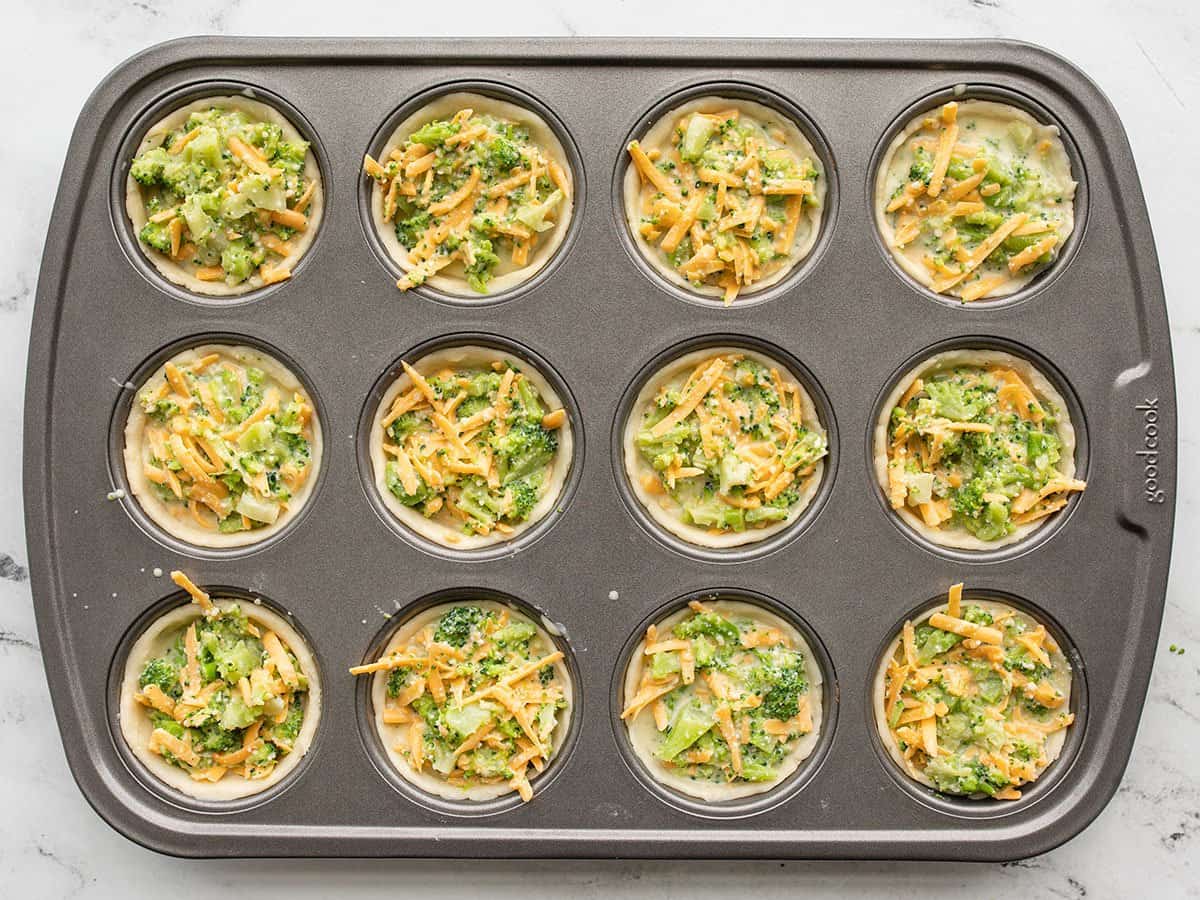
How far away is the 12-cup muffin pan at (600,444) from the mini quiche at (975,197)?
0.20 ft

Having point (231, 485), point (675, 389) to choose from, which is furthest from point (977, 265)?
point (231, 485)

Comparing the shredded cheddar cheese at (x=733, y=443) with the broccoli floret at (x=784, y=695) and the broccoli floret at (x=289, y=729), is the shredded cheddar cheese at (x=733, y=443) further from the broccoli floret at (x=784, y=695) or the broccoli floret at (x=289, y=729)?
the broccoli floret at (x=289, y=729)

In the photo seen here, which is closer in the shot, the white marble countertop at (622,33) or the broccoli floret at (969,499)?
the broccoli floret at (969,499)

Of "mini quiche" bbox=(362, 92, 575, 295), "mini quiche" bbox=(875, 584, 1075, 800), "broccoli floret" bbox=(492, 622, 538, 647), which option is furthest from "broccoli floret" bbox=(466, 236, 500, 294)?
"mini quiche" bbox=(875, 584, 1075, 800)

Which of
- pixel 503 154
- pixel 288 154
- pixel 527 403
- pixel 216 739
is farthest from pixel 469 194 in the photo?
pixel 216 739

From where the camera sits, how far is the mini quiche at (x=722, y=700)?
10.6 ft

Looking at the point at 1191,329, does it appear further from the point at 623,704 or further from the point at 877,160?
the point at 623,704

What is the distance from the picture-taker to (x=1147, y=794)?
348cm

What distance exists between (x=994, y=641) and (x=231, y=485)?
245cm

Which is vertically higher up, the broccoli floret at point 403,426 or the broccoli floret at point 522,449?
the broccoli floret at point 403,426

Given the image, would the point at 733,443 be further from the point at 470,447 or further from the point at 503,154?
the point at 503,154

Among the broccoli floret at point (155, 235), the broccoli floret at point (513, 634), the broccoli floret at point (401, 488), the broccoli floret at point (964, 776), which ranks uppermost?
the broccoli floret at point (155, 235)

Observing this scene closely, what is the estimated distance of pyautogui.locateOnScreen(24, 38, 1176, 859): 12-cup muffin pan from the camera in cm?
319

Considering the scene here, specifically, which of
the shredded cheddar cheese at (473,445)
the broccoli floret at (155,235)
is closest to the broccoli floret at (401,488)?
the shredded cheddar cheese at (473,445)
